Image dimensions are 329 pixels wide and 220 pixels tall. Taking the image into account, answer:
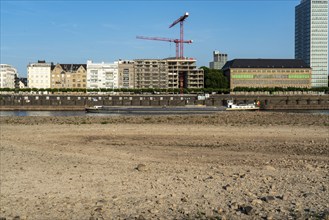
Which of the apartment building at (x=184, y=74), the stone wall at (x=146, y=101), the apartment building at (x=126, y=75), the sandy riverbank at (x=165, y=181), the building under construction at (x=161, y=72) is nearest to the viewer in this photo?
the sandy riverbank at (x=165, y=181)

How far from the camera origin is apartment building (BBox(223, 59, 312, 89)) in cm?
16775

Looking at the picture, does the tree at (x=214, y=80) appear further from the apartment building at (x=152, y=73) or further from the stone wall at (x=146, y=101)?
the stone wall at (x=146, y=101)

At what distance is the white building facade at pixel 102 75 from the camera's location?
170750 millimetres

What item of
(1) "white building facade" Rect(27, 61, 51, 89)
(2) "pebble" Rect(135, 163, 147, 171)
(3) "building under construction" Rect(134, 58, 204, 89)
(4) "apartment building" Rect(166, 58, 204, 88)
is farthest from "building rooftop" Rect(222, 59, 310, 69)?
(2) "pebble" Rect(135, 163, 147, 171)

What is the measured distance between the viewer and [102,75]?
561 feet

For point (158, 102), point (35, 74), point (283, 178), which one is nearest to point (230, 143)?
point (283, 178)

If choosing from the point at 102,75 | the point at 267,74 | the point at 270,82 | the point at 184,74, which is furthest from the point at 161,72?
the point at 270,82

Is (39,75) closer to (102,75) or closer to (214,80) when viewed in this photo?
(102,75)

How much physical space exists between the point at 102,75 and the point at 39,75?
89.9 feet

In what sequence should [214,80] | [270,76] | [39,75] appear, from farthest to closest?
[39,75] < [270,76] < [214,80]

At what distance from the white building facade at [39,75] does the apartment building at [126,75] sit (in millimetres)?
30817

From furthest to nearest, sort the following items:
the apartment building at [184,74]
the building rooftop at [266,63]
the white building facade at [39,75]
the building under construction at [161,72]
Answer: the building rooftop at [266,63] < the white building facade at [39,75] < the building under construction at [161,72] < the apartment building at [184,74]

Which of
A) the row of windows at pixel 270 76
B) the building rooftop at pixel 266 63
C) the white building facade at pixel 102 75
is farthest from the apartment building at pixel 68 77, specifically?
the row of windows at pixel 270 76

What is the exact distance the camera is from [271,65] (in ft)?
561
